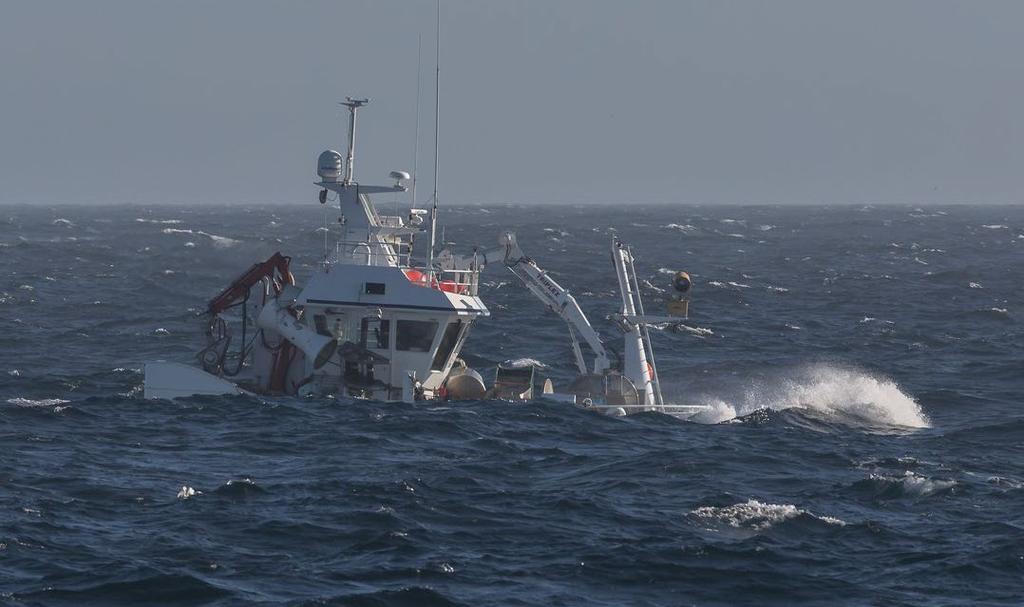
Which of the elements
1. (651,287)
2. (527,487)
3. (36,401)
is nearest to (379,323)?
(36,401)

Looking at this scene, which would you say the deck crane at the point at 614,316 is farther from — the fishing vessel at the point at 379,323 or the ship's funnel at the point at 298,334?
the ship's funnel at the point at 298,334

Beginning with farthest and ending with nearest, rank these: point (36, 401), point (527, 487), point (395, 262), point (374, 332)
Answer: point (36, 401) → point (395, 262) → point (374, 332) → point (527, 487)

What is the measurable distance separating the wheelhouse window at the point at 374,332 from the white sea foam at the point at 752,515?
12.2m

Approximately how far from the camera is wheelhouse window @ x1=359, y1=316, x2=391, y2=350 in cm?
3681

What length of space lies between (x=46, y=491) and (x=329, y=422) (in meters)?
8.73

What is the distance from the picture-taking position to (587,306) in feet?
247

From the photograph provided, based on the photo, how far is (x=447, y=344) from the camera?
123 ft

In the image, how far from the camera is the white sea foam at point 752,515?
84.1ft

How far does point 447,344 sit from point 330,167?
5120mm

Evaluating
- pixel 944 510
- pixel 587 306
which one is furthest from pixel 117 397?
pixel 587 306

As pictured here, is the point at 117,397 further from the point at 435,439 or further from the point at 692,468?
the point at 692,468

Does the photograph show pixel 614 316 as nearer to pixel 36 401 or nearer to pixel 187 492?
pixel 187 492

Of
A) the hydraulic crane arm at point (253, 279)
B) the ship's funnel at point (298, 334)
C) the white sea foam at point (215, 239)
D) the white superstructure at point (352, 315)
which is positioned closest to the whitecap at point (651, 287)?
the white superstructure at point (352, 315)

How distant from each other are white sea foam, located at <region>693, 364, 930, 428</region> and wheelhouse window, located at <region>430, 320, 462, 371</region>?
606 centimetres
